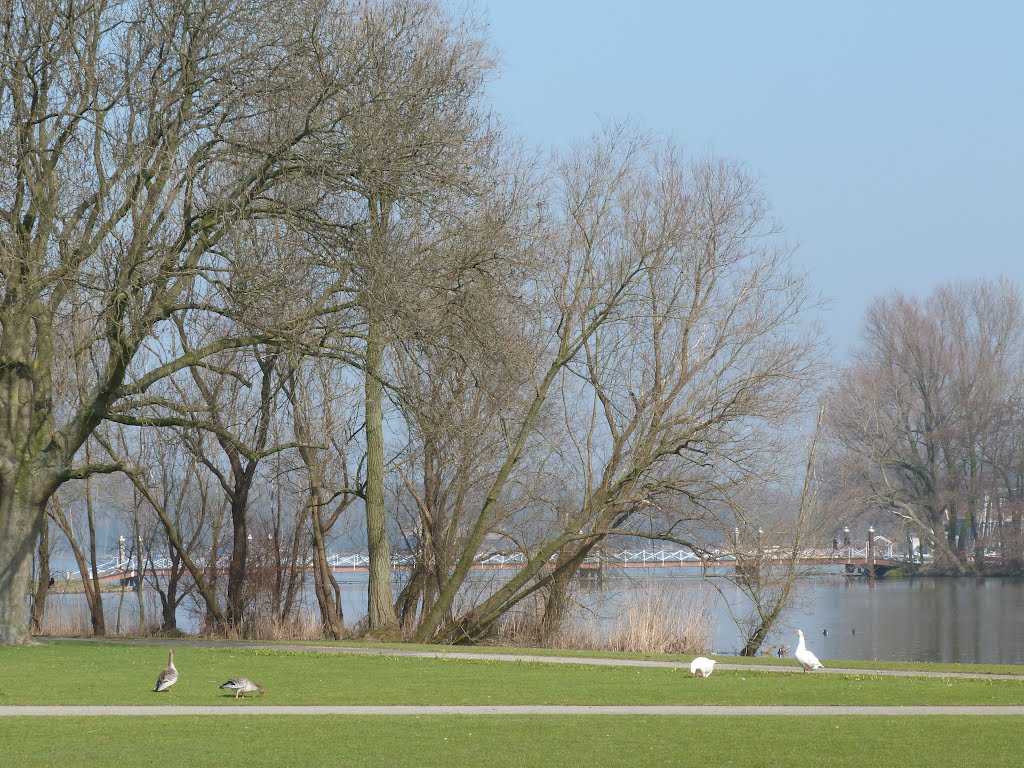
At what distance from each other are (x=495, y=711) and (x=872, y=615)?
1272 inches

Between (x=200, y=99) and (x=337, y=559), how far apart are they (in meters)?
44.7

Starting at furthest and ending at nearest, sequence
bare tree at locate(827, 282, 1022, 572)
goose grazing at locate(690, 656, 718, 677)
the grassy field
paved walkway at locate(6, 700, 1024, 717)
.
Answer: bare tree at locate(827, 282, 1022, 572), goose grazing at locate(690, 656, 718, 677), paved walkway at locate(6, 700, 1024, 717), the grassy field

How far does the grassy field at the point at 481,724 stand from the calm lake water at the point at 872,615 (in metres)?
9.49

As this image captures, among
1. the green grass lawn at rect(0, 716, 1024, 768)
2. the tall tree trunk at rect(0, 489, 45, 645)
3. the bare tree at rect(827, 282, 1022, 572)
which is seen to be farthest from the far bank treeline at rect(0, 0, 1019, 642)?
the bare tree at rect(827, 282, 1022, 572)

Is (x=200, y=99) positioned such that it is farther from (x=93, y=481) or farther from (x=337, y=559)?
(x=337, y=559)

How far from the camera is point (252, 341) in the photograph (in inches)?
721

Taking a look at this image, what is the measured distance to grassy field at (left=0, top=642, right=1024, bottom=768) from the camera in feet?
33.1

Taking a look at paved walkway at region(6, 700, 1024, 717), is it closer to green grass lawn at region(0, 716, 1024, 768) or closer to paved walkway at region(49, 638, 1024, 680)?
green grass lawn at region(0, 716, 1024, 768)

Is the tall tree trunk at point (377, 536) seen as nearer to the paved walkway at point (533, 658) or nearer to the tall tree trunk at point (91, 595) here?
the paved walkway at point (533, 658)

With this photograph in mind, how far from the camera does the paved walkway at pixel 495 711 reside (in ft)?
41.6

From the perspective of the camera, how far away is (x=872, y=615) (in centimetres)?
4250

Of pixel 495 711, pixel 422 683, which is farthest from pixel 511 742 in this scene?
pixel 422 683

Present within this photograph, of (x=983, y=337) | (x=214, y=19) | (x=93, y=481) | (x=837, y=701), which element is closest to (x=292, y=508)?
(x=93, y=481)

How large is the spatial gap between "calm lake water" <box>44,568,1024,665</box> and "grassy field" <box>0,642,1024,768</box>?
31.1 feet
